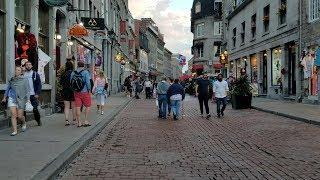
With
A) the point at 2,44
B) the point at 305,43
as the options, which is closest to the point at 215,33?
the point at 305,43

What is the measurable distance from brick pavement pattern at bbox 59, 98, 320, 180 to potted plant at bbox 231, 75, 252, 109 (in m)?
8.30

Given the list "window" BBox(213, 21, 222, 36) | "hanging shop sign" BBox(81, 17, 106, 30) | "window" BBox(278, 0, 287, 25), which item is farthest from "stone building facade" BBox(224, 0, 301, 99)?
"window" BBox(213, 21, 222, 36)

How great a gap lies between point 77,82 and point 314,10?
49.5 feet

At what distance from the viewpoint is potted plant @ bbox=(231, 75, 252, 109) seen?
24062mm

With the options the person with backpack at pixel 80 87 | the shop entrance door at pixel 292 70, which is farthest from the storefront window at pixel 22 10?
the shop entrance door at pixel 292 70

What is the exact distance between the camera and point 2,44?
13922 mm

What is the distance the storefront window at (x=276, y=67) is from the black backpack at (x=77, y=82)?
1886 centimetres

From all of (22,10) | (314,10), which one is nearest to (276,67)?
(314,10)

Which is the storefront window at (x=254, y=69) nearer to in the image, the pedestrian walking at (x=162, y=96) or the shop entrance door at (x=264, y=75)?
the shop entrance door at (x=264, y=75)

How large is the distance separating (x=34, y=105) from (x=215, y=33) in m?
62.4

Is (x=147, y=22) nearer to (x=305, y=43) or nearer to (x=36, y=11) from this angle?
(x=305, y=43)

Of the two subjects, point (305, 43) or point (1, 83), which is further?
point (305, 43)

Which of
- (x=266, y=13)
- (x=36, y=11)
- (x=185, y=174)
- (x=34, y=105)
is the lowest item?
(x=185, y=174)

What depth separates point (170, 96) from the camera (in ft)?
63.5
